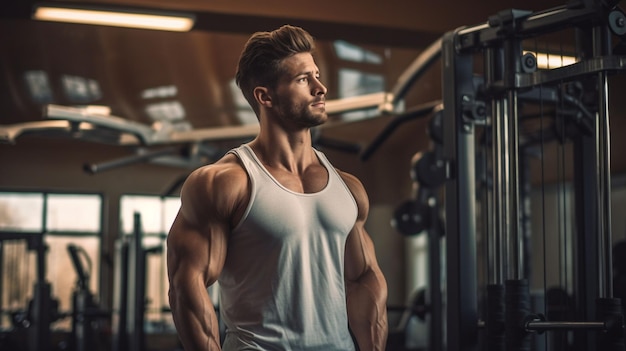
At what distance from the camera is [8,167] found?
9.95 meters

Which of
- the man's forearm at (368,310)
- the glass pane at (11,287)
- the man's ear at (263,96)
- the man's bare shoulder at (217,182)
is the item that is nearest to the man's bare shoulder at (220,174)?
the man's bare shoulder at (217,182)

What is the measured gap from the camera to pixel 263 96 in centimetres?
152

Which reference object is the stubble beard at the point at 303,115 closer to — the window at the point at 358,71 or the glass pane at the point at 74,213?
the window at the point at 358,71

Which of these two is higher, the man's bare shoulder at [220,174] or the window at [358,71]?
the window at [358,71]

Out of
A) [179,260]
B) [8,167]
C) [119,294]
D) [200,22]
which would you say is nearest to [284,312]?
[179,260]

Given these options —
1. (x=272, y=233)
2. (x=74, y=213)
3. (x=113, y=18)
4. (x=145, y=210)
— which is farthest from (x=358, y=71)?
(x=272, y=233)

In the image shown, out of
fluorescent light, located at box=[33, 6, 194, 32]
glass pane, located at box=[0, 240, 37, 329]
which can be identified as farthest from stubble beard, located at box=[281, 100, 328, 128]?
glass pane, located at box=[0, 240, 37, 329]

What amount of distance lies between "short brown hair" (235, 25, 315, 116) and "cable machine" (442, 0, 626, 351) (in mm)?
686

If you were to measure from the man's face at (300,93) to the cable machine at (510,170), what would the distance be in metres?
0.64

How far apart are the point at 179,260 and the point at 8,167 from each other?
29.9 feet

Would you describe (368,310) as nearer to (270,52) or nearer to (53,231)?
(270,52)

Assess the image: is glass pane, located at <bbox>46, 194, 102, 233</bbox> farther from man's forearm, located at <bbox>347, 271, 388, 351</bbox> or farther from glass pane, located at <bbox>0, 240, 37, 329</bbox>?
man's forearm, located at <bbox>347, 271, 388, 351</bbox>

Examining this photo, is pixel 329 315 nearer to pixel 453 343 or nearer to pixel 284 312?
pixel 284 312

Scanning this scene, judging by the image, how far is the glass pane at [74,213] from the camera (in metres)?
10.2
